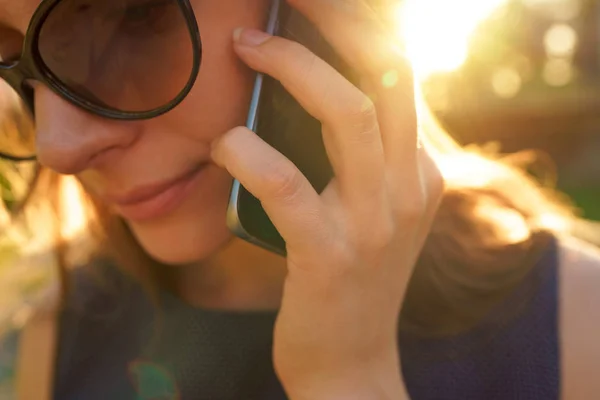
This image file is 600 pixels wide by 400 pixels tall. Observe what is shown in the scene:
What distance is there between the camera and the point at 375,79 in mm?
1113

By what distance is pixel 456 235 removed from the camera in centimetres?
151

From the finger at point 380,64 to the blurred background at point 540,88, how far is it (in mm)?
6904

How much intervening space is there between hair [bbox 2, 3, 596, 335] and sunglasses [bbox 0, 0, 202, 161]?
23 centimetres

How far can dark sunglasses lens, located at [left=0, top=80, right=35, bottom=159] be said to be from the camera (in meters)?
1.32

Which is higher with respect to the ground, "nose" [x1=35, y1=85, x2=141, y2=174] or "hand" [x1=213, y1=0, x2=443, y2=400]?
"hand" [x1=213, y1=0, x2=443, y2=400]

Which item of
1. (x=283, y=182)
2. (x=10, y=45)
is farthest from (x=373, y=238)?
(x=10, y=45)

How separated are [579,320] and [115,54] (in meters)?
1.14

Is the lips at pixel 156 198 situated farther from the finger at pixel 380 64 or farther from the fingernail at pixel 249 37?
the finger at pixel 380 64

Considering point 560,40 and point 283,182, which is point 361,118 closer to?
point 283,182

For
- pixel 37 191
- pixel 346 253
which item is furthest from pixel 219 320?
pixel 37 191

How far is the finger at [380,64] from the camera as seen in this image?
110cm

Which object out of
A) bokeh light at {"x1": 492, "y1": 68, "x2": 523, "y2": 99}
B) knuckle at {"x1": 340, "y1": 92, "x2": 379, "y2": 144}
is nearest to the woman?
knuckle at {"x1": 340, "y1": 92, "x2": 379, "y2": 144}

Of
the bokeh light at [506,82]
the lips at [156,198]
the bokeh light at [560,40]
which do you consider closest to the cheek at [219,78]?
the lips at [156,198]

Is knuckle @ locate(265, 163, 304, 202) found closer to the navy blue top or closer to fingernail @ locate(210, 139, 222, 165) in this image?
fingernail @ locate(210, 139, 222, 165)
